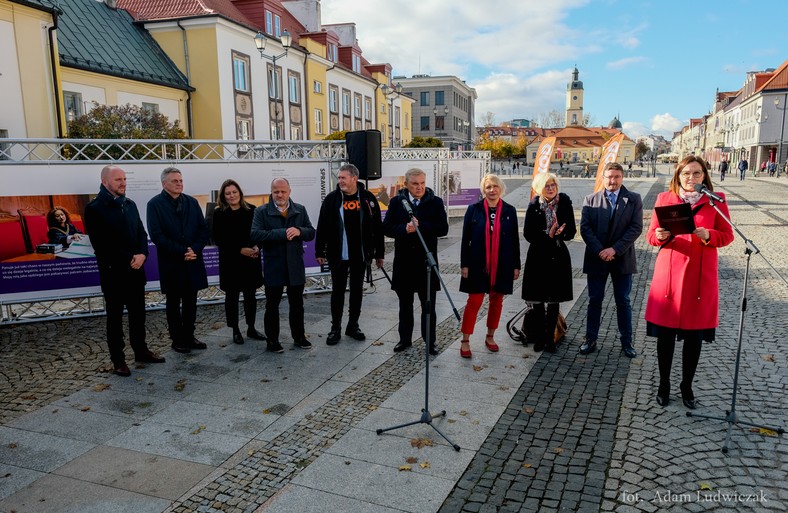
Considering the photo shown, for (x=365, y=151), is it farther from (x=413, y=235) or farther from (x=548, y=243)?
(x=548, y=243)

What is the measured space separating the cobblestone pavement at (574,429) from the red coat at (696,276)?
0.79 metres

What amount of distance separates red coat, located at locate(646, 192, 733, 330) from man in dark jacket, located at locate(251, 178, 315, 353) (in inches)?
148

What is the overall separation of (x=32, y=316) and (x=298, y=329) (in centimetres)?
420

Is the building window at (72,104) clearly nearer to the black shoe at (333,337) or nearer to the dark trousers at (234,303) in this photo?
the dark trousers at (234,303)

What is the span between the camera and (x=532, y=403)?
4973 mm

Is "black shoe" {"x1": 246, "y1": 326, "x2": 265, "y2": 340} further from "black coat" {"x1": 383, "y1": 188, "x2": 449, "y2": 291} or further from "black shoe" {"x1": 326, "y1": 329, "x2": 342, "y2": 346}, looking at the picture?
"black coat" {"x1": 383, "y1": 188, "x2": 449, "y2": 291}

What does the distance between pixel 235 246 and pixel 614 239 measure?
13.9 feet

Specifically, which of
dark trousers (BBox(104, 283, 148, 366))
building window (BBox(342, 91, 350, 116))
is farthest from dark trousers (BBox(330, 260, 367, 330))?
building window (BBox(342, 91, 350, 116))

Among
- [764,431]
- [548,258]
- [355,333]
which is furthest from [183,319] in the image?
[764,431]

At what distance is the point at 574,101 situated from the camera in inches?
6078

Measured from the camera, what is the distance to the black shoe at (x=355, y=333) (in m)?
6.91

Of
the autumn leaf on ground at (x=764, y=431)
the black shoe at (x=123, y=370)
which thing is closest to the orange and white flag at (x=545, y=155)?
the autumn leaf on ground at (x=764, y=431)

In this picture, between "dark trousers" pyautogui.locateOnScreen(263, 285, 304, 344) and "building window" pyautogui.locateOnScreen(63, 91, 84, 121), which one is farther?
"building window" pyautogui.locateOnScreen(63, 91, 84, 121)

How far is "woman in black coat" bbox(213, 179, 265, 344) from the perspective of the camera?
6.69 meters
